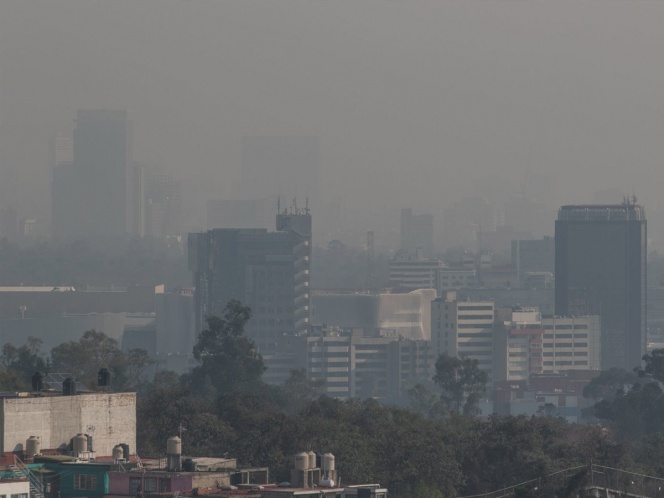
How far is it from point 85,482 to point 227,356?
73419 mm

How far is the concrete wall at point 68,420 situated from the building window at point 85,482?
5070 mm

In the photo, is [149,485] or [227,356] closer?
[149,485]

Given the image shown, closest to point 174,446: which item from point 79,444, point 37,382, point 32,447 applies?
point 79,444

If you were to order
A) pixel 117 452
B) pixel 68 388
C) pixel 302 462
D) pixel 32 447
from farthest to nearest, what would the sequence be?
pixel 68 388, pixel 117 452, pixel 32 447, pixel 302 462

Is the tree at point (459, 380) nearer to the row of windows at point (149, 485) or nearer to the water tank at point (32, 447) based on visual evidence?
the water tank at point (32, 447)

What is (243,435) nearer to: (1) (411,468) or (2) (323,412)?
(1) (411,468)

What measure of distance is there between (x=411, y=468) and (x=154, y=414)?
46.4 ft

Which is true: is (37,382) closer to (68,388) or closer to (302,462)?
(68,388)

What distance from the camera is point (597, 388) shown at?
151 m

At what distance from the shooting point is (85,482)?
136 ft

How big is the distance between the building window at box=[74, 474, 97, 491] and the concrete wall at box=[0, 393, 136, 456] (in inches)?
200

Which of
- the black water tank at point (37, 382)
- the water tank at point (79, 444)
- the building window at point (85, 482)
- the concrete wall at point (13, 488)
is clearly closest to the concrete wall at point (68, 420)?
the water tank at point (79, 444)

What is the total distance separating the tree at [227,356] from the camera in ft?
371

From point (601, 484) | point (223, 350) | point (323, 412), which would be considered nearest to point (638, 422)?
point (223, 350)
